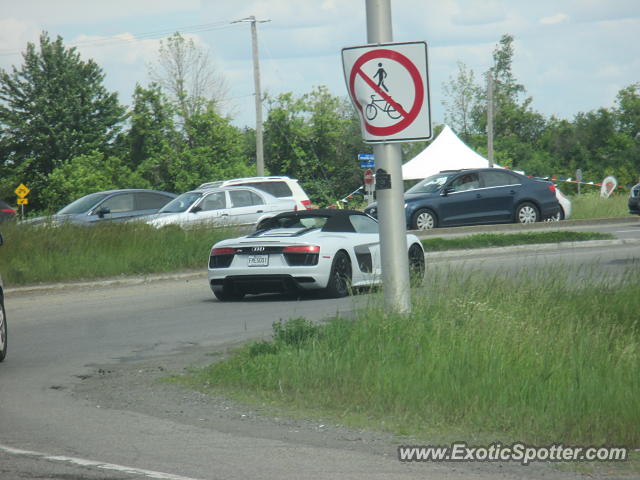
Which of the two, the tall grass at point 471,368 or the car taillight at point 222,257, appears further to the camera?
the car taillight at point 222,257

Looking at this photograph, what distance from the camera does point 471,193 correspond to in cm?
2994

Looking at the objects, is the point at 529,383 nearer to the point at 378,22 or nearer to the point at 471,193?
the point at 378,22

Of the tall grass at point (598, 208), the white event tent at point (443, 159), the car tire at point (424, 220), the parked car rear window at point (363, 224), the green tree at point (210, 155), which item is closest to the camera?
the parked car rear window at point (363, 224)

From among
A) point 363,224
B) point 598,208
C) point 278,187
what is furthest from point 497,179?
point 363,224

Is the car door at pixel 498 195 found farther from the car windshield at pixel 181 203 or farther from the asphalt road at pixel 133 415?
the asphalt road at pixel 133 415

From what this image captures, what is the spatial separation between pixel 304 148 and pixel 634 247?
141 feet

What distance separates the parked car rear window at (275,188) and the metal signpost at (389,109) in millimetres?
19222

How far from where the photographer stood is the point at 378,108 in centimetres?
905

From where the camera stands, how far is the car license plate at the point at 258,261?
14672 mm

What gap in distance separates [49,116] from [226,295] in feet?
204

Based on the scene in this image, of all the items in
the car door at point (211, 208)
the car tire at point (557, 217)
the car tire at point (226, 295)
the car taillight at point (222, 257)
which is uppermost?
the car door at point (211, 208)

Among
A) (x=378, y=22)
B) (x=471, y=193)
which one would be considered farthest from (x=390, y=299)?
(x=471, y=193)

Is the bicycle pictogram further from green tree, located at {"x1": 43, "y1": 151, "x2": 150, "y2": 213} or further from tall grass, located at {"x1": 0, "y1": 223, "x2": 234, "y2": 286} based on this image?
green tree, located at {"x1": 43, "y1": 151, "x2": 150, "y2": 213}

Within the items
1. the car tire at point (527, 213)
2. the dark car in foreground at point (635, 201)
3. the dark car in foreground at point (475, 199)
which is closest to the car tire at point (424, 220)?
the dark car in foreground at point (475, 199)
